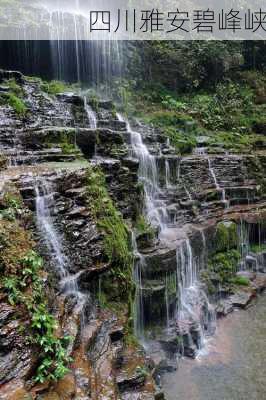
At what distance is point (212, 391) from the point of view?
325 inches

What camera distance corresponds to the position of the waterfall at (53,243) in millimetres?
6863

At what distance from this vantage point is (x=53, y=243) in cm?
703

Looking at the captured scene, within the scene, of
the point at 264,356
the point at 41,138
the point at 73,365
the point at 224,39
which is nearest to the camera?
the point at 73,365

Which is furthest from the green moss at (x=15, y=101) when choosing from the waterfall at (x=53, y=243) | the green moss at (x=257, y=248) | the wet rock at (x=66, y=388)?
the green moss at (x=257, y=248)

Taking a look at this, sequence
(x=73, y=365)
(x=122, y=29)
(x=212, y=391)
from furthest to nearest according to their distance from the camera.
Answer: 1. (x=122, y=29)
2. (x=212, y=391)
3. (x=73, y=365)

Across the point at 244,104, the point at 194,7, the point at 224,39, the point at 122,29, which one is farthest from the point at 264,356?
the point at 194,7

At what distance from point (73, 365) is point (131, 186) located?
6.07 meters

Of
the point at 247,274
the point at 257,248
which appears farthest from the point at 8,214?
the point at 257,248

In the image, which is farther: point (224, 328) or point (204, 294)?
point (204, 294)

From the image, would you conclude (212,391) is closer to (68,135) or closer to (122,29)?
(68,135)

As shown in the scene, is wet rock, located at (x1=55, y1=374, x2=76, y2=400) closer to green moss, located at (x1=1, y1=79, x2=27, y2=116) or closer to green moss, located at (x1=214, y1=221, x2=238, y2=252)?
green moss, located at (x1=1, y1=79, x2=27, y2=116)

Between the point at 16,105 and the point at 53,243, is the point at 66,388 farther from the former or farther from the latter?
the point at 16,105

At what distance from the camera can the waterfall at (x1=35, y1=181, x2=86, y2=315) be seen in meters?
6.86

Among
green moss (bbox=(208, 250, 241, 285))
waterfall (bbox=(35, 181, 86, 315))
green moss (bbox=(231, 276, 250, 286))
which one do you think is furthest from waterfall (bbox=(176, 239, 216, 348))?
waterfall (bbox=(35, 181, 86, 315))
